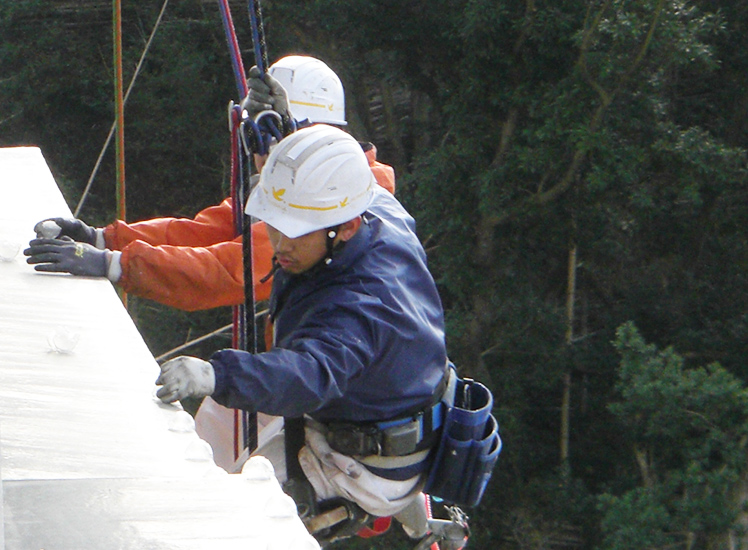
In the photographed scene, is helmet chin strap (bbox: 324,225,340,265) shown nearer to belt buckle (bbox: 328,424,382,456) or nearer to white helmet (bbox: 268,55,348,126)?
belt buckle (bbox: 328,424,382,456)

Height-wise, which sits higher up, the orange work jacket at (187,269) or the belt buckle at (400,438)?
the orange work jacket at (187,269)

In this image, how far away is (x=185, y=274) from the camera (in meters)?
2.64

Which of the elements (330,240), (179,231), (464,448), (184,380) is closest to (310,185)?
(330,240)

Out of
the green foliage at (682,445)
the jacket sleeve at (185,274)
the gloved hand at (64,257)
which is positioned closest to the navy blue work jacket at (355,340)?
the jacket sleeve at (185,274)

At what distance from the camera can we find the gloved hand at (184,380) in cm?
189

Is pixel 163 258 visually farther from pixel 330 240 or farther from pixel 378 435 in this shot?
pixel 378 435

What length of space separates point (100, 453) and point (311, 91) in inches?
75.6

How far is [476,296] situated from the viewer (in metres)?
10.9

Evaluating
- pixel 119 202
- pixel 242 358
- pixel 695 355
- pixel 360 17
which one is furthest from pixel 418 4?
pixel 242 358

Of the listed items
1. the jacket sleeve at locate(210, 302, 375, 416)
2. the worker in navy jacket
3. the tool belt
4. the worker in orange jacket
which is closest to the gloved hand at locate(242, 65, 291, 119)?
the worker in orange jacket

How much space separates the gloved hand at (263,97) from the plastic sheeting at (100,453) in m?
0.54

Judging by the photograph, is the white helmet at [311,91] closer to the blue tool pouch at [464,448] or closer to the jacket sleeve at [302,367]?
the blue tool pouch at [464,448]

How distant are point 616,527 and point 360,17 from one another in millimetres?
5278

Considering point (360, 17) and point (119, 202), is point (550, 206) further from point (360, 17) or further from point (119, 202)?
point (119, 202)
